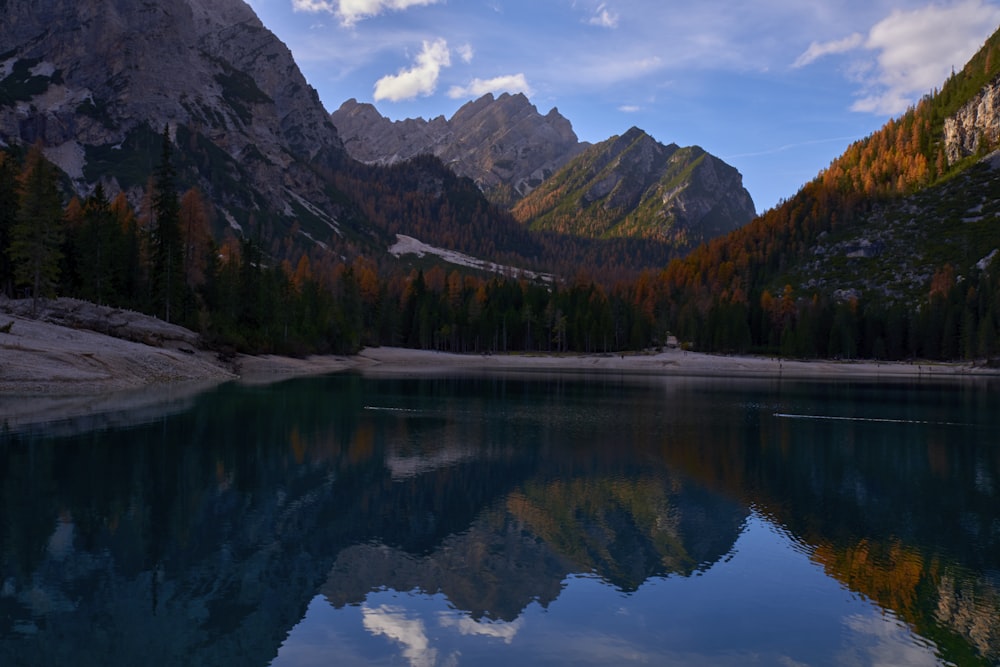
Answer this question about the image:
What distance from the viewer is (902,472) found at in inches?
1304

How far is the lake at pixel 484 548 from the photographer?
13680 millimetres

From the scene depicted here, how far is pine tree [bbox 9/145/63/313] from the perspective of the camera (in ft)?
224

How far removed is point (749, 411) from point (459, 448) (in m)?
33.5

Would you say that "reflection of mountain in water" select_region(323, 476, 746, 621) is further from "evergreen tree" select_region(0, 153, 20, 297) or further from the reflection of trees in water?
"evergreen tree" select_region(0, 153, 20, 297)

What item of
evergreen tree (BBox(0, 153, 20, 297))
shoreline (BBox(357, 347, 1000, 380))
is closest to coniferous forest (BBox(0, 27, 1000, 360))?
evergreen tree (BBox(0, 153, 20, 297))

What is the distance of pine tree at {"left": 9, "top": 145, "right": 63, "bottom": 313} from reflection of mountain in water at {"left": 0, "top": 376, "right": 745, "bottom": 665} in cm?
4213

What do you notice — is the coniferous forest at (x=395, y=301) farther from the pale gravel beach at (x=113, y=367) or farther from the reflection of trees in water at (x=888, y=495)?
the reflection of trees in water at (x=888, y=495)

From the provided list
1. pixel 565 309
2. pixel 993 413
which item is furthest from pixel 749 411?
pixel 565 309

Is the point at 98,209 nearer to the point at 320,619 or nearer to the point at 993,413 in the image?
the point at 320,619

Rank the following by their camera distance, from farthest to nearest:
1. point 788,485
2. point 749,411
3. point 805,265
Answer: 1. point 805,265
2. point 749,411
3. point 788,485

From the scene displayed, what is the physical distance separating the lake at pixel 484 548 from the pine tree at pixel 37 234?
126ft

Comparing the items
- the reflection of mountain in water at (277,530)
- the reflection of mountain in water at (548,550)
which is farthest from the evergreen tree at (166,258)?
the reflection of mountain in water at (548,550)

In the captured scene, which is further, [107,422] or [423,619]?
[107,422]

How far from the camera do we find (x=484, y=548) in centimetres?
1978
